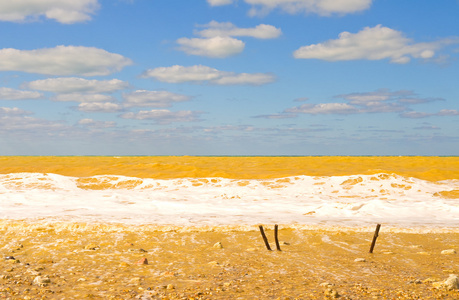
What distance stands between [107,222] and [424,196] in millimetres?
14173

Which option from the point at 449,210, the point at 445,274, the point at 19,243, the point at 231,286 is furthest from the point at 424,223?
the point at 19,243

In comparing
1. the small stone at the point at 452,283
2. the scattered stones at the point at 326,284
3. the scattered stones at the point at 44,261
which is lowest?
the scattered stones at the point at 44,261

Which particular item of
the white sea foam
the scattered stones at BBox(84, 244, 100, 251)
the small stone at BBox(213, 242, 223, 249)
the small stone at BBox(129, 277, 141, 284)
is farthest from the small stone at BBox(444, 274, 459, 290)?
the scattered stones at BBox(84, 244, 100, 251)

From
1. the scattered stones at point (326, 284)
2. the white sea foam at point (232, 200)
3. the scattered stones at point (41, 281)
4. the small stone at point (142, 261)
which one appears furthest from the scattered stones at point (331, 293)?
the white sea foam at point (232, 200)

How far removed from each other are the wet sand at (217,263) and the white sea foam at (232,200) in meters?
1.65

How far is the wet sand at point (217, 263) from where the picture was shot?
6211mm

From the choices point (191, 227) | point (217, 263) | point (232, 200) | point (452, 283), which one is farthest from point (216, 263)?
Answer: point (232, 200)

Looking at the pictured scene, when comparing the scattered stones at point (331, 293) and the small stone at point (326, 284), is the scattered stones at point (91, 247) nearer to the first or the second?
the small stone at point (326, 284)

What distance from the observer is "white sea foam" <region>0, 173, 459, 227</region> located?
13578mm

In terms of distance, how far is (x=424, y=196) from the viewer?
18797 mm

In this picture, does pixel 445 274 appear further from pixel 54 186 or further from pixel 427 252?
pixel 54 186

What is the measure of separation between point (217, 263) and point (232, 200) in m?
10.5

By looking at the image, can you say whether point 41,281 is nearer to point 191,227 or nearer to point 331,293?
point 331,293

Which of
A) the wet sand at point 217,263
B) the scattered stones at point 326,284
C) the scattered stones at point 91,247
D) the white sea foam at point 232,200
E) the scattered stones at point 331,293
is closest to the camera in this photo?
the scattered stones at point 331,293
